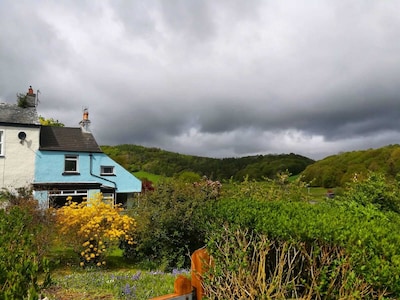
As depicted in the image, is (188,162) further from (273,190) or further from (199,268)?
(199,268)

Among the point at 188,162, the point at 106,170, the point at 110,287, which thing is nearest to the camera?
the point at 110,287

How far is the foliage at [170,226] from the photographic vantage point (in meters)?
9.20

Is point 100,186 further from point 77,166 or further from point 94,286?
point 94,286

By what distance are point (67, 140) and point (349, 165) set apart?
36517mm

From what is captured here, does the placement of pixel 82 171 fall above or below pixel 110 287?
above

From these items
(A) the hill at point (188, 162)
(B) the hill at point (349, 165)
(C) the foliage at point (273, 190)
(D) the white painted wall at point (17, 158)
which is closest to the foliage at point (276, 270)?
(C) the foliage at point (273, 190)

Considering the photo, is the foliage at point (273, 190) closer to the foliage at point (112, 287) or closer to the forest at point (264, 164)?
the foliage at point (112, 287)

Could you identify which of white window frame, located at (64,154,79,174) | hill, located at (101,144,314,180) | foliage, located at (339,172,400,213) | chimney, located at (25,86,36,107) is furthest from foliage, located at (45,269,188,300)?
hill, located at (101,144,314,180)

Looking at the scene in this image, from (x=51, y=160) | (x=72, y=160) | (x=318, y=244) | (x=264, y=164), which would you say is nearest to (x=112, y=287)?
(x=318, y=244)

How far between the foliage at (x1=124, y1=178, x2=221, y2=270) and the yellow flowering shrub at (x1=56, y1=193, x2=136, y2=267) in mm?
459

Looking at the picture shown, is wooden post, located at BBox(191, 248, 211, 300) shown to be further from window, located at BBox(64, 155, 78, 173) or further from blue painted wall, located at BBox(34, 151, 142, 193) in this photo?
window, located at BBox(64, 155, 78, 173)

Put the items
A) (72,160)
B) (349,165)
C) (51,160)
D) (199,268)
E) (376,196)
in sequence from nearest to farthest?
(199,268)
(376,196)
(51,160)
(72,160)
(349,165)

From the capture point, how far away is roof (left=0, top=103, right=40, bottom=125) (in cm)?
2261

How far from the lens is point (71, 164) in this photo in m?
25.5
